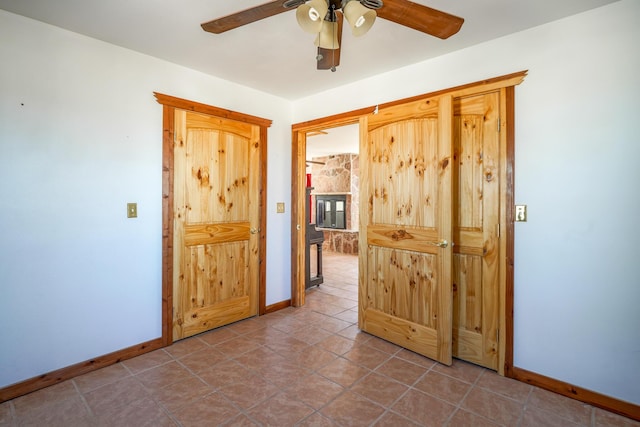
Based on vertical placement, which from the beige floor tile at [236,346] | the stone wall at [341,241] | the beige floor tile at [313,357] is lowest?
the beige floor tile at [313,357]

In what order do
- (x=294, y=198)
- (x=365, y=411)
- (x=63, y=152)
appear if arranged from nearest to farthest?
(x=365, y=411) → (x=63, y=152) → (x=294, y=198)

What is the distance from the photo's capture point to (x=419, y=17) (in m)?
1.50

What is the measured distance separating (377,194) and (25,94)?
2.66 metres

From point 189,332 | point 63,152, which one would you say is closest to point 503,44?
point 63,152

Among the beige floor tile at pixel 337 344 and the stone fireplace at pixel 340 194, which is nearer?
the beige floor tile at pixel 337 344

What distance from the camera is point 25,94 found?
6.52 feet

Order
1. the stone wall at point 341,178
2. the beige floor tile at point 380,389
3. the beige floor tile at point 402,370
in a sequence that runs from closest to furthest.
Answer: the beige floor tile at point 380,389, the beige floor tile at point 402,370, the stone wall at point 341,178

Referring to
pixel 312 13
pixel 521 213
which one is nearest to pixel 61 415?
pixel 312 13

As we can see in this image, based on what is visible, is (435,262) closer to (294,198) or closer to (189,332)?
(294,198)

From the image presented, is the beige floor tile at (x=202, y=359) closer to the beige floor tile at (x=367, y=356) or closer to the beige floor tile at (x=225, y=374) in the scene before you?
the beige floor tile at (x=225, y=374)

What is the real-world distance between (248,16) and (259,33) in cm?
71

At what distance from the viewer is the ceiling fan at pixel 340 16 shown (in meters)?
1.30

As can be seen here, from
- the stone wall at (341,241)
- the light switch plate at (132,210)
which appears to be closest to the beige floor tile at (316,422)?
the light switch plate at (132,210)

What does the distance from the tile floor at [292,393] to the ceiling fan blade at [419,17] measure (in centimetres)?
217
